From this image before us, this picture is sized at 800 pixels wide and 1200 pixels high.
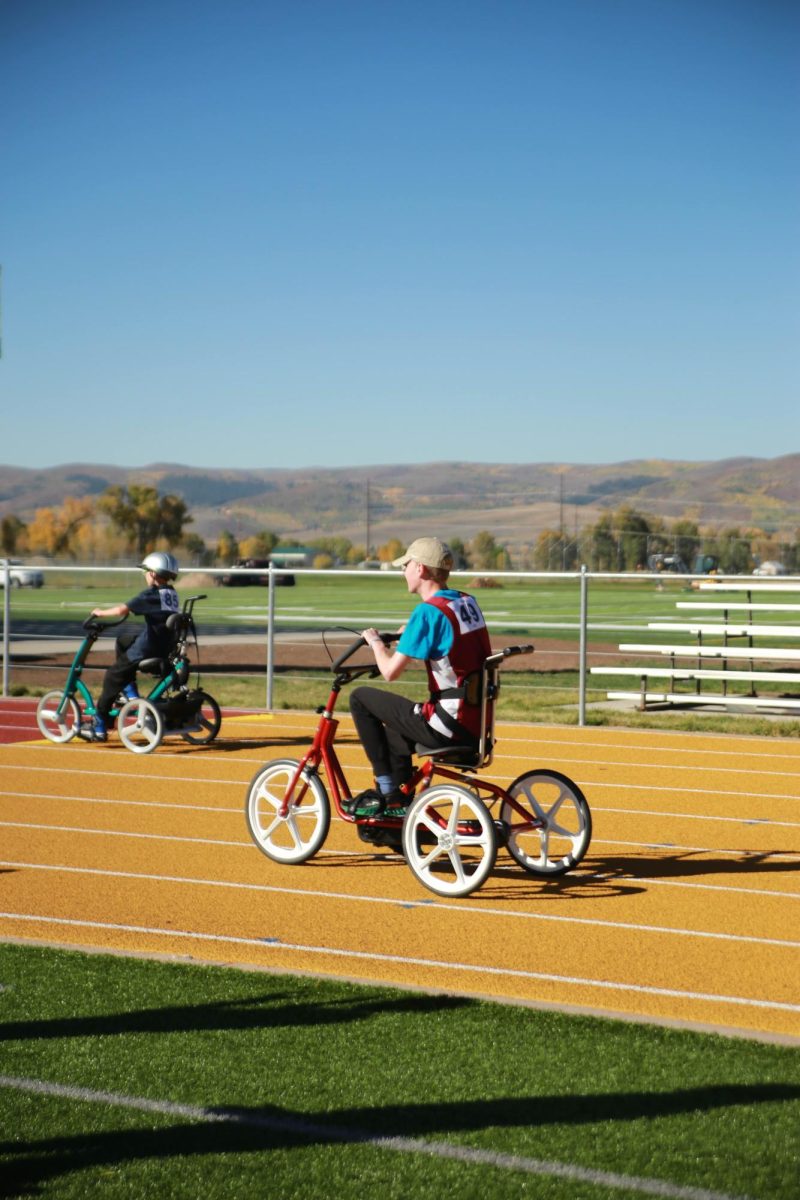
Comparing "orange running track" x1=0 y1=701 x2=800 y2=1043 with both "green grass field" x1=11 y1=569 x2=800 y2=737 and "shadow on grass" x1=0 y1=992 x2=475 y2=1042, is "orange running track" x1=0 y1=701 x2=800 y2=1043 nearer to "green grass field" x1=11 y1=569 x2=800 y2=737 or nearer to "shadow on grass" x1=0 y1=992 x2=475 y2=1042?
"shadow on grass" x1=0 y1=992 x2=475 y2=1042

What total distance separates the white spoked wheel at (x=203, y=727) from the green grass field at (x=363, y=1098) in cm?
764

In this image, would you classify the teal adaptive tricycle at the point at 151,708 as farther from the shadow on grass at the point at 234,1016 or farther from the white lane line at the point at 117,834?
the shadow on grass at the point at 234,1016

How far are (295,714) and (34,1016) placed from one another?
38.0ft

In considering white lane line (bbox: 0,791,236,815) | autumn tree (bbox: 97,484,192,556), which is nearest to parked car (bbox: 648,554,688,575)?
autumn tree (bbox: 97,484,192,556)

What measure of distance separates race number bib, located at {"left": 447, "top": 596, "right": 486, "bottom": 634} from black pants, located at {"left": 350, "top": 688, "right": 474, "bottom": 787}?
1.86 ft

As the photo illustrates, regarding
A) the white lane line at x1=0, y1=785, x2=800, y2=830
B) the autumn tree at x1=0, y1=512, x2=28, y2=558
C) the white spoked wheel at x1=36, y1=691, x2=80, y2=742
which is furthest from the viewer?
the autumn tree at x1=0, y1=512, x2=28, y2=558

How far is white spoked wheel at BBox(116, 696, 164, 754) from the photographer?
44.4 feet

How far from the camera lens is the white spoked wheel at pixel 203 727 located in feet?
45.3

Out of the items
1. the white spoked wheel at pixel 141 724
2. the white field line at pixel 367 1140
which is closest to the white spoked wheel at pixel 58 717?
the white spoked wheel at pixel 141 724

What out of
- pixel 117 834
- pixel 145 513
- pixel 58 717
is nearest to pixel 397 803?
pixel 117 834

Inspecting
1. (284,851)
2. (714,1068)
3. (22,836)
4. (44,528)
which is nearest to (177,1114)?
(714,1068)

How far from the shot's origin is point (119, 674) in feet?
44.9

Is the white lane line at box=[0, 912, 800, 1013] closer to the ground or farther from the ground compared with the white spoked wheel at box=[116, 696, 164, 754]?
closer to the ground

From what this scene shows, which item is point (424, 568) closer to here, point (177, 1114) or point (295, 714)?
point (177, 1114)
